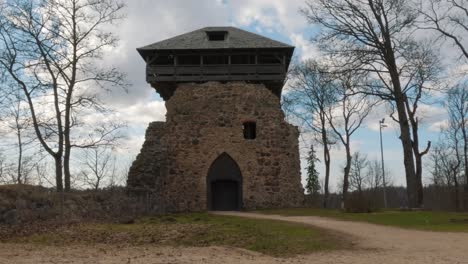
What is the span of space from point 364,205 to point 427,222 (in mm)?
6898

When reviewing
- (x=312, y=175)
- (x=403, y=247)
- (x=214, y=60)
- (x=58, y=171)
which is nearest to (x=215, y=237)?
(x=403, y=247)

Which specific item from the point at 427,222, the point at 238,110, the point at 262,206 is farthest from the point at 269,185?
the point at 427,222

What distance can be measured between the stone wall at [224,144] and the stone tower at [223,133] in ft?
0.18

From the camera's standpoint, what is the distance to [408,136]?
23.0 m

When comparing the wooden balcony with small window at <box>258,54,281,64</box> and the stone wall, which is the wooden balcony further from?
small window at <box>258,54,281,64</box>

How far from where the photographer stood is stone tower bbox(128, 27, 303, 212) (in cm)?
2784

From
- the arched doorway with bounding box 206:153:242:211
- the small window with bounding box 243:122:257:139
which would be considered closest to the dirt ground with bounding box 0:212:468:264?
the arched doorway with bounding box 206:153:242:211

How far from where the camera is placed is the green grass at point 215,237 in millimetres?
12523

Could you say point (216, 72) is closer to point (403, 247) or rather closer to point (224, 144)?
point (224, 144)

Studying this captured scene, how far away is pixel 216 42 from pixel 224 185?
8.31 meters

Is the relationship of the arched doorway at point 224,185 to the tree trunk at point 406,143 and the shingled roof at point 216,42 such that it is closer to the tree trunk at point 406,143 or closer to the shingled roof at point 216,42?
the shingled roof at point 216,42

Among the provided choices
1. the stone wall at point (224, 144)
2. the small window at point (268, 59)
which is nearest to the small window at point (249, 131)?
the stone wall at point (224, 144)

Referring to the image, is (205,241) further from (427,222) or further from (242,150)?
(242,150)

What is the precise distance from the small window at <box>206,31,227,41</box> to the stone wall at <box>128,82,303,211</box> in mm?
3492
